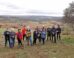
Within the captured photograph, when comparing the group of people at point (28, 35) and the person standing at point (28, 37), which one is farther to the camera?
the person standing at point (28, 37)

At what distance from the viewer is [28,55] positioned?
19.8 meters

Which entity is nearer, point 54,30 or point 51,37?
point 54,30

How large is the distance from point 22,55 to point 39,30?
5986 mm

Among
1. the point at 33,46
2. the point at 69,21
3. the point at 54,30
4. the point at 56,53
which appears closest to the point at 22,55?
the point at 56,53

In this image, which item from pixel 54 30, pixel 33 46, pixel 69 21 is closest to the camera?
pixel 33 46

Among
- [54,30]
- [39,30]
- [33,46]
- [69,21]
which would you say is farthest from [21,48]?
[69,21]

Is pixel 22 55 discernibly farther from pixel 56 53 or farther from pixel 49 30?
pixel 49 30

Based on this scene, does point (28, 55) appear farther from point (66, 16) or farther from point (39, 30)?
point (66, 16)

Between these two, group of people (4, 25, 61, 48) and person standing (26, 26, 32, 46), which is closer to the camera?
group of people (4, 25, 61, 48)

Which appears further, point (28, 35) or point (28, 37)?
point (28, 37)

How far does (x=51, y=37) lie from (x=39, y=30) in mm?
3669

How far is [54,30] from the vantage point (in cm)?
2697

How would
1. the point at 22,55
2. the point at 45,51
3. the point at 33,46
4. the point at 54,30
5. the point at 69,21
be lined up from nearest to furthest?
the point at 22,55 → the point at 45,51 → the point at 33,46 → the point at 54,30 → the point at 69,21

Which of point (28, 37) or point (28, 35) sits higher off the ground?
point (28, 35)
